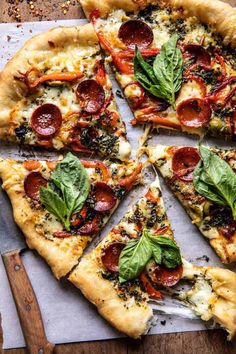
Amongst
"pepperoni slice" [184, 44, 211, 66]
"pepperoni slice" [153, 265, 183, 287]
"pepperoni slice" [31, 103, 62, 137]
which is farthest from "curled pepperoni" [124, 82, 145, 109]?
"pepperoni slice" [153, 265, 183, 287]

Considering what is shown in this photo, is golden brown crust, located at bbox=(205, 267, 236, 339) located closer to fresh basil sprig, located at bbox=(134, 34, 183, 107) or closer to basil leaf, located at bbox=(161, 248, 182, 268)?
basil leaf, located at bbox=(161, 248, 182, 268)

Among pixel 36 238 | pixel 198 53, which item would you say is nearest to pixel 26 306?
pixel 36 238

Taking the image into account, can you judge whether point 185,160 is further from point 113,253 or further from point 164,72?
point 113,253

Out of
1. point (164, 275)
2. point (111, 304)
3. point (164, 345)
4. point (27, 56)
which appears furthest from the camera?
point (27, 56)

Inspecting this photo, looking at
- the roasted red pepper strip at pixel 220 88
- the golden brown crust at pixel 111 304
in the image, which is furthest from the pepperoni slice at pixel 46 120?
the roasted red pepper strip at pixel 220 88

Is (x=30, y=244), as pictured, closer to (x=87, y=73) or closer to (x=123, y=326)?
(x=123, y=326)

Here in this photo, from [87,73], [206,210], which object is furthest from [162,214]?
[87,73]

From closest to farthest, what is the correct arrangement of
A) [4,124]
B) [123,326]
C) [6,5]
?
[123,326]
[4,124]
[6,5]
